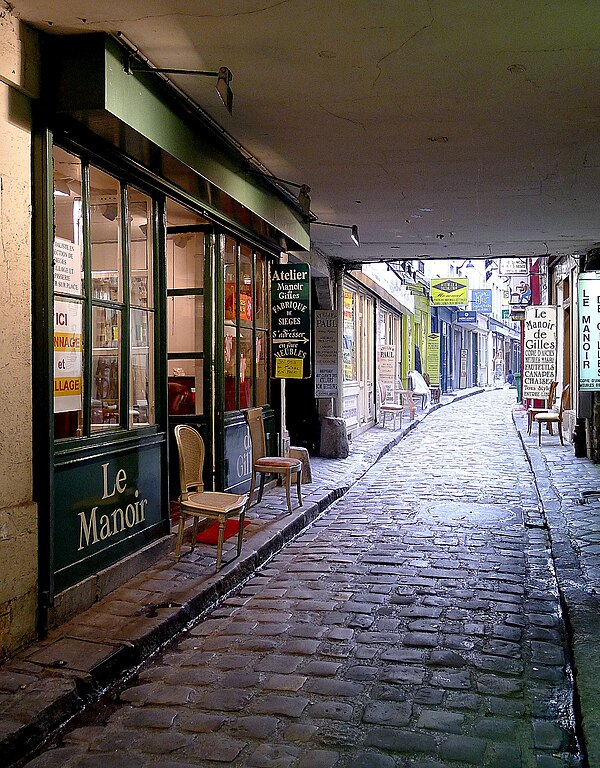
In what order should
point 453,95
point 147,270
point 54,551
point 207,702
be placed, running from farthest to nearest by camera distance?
point 147,270, point 453,95, point 54,551, point 207,702

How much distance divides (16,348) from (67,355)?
2.11 ft

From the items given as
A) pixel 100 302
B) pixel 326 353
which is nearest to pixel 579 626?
pixel 100 302

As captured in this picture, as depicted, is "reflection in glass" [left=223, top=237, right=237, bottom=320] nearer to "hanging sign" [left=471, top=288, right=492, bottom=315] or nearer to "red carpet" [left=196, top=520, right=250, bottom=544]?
"red carpet" [left=196, top=520, right=250, bottom=544]

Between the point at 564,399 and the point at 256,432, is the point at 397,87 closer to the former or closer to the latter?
the point at 256,432

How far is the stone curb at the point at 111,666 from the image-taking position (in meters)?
3.58

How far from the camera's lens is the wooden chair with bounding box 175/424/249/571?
6285 millimetres

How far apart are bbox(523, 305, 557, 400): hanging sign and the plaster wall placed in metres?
12.9

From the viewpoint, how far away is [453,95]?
553cm

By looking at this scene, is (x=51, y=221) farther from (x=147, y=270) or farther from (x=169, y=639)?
(x=169, y=639)

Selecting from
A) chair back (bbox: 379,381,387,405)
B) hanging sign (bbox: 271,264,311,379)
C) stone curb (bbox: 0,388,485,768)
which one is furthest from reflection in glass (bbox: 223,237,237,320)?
chair back (bbox: 379,381,387,405)

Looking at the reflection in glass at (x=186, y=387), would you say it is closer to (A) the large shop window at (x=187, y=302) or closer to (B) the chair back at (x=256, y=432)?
(A) the large shop window at (x=187, y=302)

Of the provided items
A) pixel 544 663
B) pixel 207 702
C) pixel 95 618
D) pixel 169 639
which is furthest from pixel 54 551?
pixel 544 663

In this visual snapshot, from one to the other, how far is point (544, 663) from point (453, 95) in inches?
160

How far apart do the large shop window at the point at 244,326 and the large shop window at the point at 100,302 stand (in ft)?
6.36
